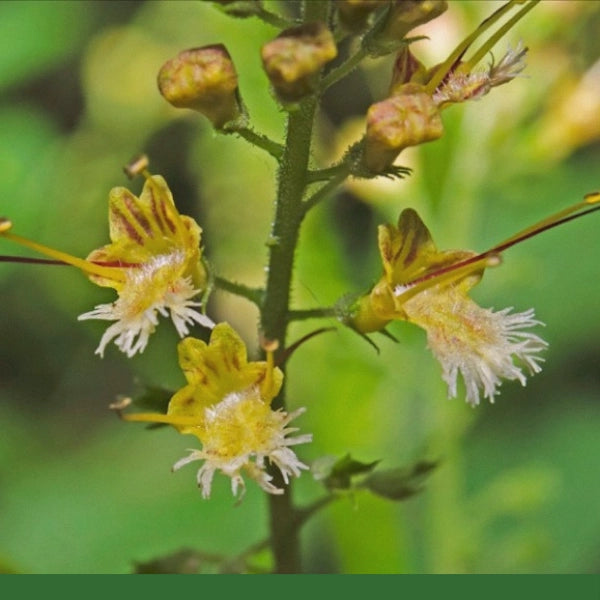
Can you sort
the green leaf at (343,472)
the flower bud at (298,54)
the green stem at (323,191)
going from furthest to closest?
1. the green leaf at (343,472)
2. the green stem at (323,191)
3. the flower bud at (298,54)

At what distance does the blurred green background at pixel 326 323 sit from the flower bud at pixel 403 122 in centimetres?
84

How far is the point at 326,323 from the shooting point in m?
2.89

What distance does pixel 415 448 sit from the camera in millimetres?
2740

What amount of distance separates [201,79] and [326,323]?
143cm

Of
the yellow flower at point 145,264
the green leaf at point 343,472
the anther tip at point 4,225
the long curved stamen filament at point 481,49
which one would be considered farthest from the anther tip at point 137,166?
the green leaf at point 343,472

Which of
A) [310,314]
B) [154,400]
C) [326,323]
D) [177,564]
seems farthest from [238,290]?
[326,323]

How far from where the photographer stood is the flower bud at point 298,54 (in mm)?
1419

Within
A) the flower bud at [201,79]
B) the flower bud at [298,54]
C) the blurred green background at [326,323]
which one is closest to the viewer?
the flower bud at [298,54]

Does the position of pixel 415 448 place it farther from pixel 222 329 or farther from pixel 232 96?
pixel 232 96

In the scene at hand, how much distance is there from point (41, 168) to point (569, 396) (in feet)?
5.40

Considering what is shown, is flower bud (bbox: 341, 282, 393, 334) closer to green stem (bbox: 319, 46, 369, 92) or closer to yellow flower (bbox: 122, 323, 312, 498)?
yellow flower (bbox: 122, 323, 312, 498)

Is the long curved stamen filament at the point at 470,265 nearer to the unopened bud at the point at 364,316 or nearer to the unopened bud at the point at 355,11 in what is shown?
the unopened bud at the point at 364,316

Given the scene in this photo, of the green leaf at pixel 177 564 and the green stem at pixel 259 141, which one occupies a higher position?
the green stem at pixel 259 141

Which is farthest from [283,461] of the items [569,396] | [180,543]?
[569,396]
